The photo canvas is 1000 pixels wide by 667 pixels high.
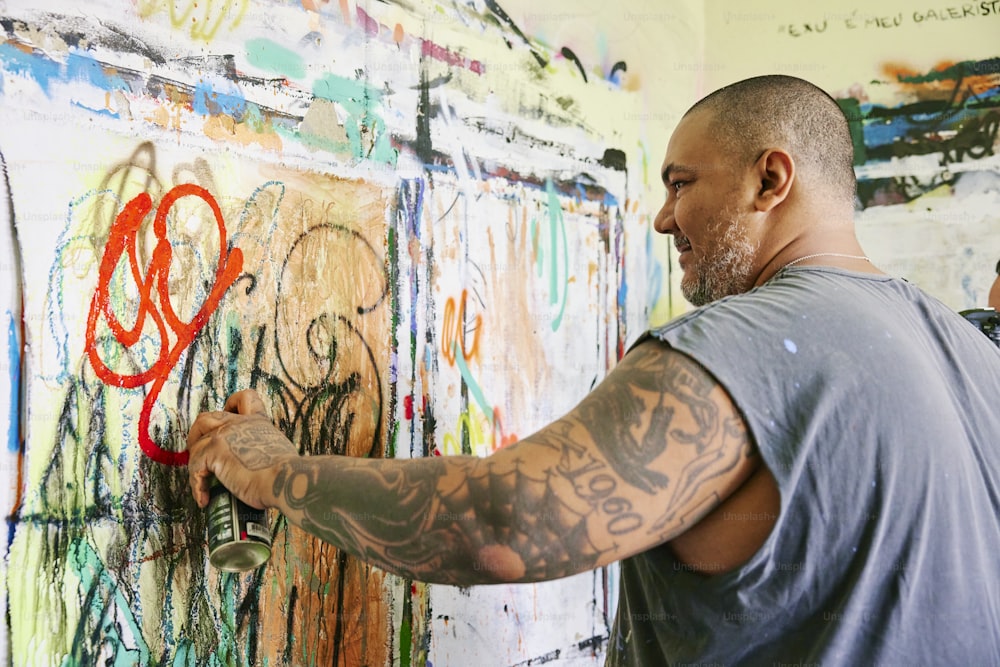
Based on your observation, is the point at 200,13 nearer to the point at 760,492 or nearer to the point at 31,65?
the point at 31,65

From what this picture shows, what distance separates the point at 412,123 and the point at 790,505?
1063 millimetres

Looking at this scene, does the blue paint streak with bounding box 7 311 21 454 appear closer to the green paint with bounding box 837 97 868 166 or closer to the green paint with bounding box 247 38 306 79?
the green paint with bounding box 247 38 306 79

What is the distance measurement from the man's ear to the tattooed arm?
422mm

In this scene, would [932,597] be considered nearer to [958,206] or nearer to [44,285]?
[44,285]

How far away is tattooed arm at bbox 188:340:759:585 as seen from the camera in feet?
2.99

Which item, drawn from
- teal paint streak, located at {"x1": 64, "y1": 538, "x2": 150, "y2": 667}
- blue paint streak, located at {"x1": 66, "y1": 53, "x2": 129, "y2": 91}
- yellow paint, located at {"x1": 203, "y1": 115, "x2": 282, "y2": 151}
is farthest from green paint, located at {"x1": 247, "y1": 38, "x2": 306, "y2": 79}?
teal paint streak, located at {"x1": 64, "y1": 538, "x2": 150, "y2": 667}

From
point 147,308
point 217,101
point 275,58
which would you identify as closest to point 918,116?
point 275,58

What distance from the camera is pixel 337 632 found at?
5.01ft

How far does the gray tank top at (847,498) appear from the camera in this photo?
3.09ft

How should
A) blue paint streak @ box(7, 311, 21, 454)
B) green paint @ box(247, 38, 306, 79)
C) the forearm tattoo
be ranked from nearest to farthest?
the forearm tattoo, blue paint streak @ box(7, 311, 21, 454), green paint @ box(247, 38, 306, 79)

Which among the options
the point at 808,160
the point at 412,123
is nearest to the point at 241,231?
the point at 412,123

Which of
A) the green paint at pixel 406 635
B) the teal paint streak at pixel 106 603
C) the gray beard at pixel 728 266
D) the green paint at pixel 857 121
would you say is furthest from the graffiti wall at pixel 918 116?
the teal paint streak at pixel 106 603

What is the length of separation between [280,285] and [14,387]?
44 cm

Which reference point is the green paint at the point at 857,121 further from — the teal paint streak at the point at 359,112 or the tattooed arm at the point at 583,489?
the tattooed arm at the point at 583,489
